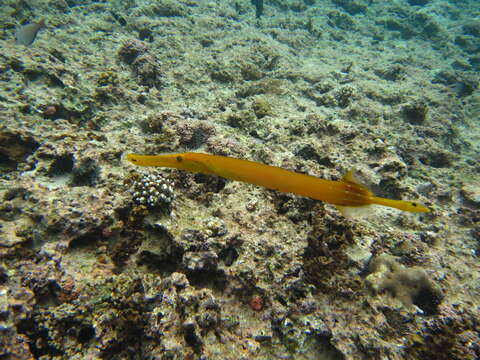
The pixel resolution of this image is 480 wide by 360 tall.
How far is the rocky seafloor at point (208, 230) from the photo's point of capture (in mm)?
2697

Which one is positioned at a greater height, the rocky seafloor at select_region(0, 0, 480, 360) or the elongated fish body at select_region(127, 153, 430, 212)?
the elongated fish body at select_region(127, 153, 430, 212)

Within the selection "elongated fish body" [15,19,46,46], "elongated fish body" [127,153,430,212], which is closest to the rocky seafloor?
"elongated fish body" [15,19,46,46]

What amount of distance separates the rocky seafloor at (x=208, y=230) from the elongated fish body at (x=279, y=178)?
3.22 feet

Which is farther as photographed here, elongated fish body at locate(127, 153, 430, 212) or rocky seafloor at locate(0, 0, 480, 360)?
rocky seafloor at locate(0, 0, 480, 360)

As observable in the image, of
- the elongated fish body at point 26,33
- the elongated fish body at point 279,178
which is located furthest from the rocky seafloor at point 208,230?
the elongated fish body at point 279,178

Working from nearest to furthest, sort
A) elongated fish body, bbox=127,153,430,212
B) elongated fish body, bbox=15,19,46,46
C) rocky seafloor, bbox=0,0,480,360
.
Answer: elongated fish body, bbox=127,153,430,212, rocky seafloor, bbox=0,0,480,360, elongated fish body, bbox=15,19,46,46

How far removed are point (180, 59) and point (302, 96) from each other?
4514 millimetres

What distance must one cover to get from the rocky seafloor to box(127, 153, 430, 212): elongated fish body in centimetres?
98

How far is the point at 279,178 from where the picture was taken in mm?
2604

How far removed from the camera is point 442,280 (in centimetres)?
357

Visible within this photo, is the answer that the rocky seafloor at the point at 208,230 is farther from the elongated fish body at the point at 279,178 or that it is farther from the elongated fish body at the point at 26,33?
the elongated fish body at the point at 279,178

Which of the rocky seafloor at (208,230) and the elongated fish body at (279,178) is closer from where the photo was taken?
the elongated fish body at (279,178)

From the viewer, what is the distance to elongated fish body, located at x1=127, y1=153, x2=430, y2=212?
251 centimetres

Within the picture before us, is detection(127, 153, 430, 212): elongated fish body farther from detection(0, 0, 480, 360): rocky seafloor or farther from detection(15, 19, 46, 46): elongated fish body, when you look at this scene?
detection(15, 19, 46, 46): elongated fish body
